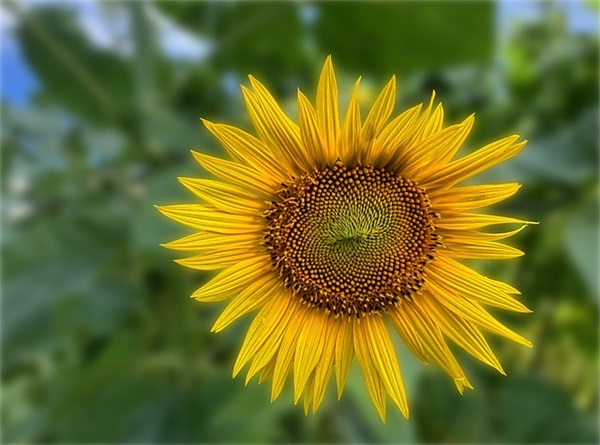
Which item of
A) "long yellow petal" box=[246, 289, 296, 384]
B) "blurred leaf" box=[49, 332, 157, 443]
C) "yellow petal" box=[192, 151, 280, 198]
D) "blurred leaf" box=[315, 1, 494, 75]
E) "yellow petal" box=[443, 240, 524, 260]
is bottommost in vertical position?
"blurred leaf" box=[49, 332, 157, 443]

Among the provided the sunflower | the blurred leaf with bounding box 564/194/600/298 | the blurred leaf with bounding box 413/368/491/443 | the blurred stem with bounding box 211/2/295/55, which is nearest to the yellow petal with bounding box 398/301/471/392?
the sunflower

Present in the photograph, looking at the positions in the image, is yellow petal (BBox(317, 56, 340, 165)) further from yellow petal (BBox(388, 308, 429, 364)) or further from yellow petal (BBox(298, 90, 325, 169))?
yellow petal (BBox(388, 308, 429, 364))

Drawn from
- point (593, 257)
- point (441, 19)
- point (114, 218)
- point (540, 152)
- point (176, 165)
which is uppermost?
point (441, 19)

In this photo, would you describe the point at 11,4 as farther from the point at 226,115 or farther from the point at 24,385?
the point at 24,385

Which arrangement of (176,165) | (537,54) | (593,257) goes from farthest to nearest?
(537,54) → (176,165) → (593,257)

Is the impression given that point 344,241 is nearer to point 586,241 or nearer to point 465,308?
point 465,308

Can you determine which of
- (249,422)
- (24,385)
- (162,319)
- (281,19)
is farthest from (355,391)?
(24,385)

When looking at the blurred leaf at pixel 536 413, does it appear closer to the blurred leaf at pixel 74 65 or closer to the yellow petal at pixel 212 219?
the blurred leaf at pixel 74 65
